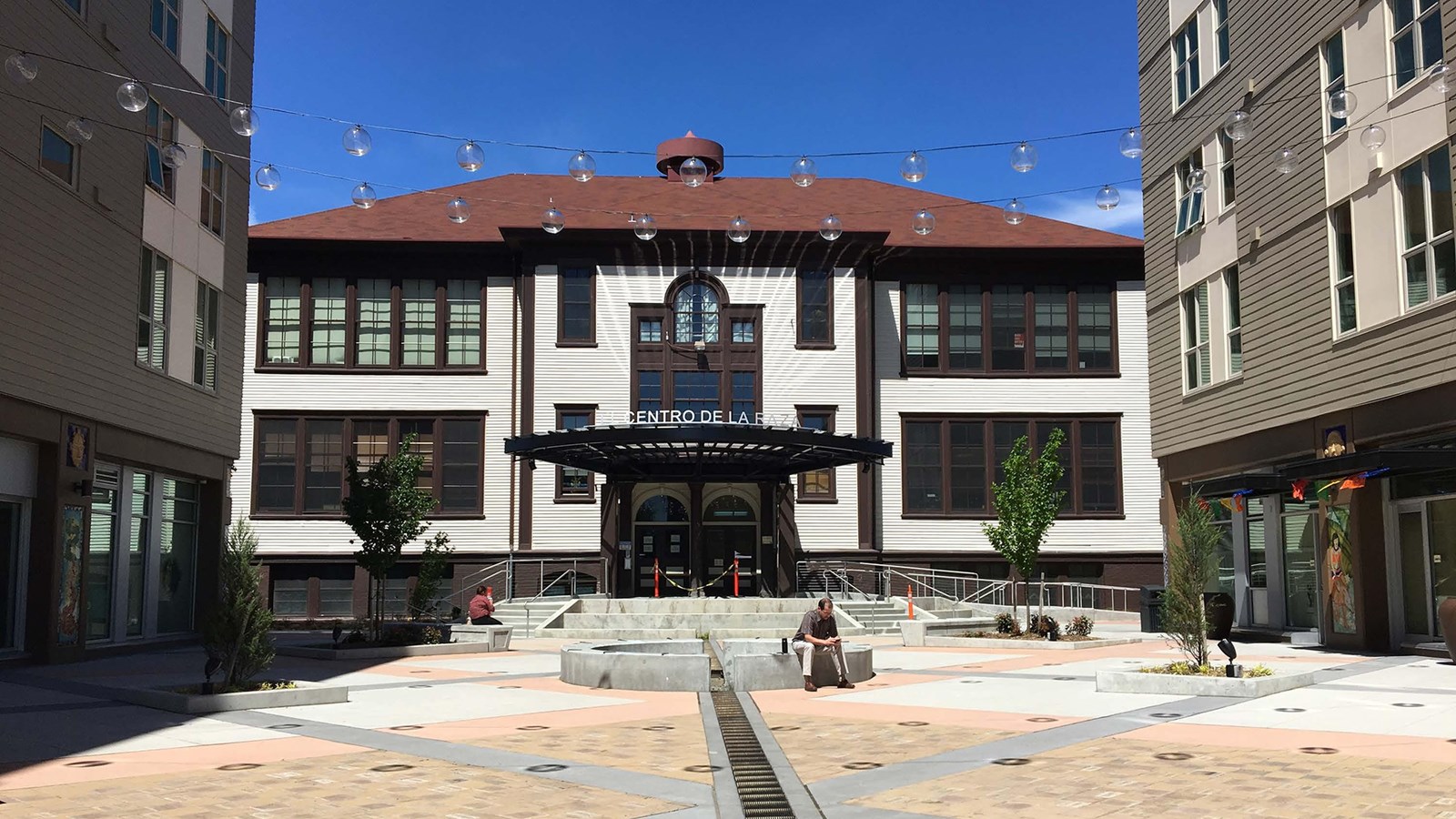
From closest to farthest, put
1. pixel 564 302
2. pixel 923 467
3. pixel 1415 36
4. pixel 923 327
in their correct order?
pixel 1415 36, pixel 564 302, pixel 923 467, pixel 923 327

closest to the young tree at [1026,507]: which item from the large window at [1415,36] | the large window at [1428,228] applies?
the large window at [1428,228]

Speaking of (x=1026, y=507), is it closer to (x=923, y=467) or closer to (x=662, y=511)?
(x=923, y=467)

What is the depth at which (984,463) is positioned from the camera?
43.2 meters

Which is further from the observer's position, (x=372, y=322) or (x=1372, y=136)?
(x=372, y=322)

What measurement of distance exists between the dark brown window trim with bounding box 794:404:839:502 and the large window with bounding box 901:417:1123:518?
2347mm

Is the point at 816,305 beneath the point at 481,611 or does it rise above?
above

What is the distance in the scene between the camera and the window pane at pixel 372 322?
4269 cm

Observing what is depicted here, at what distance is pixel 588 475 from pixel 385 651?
16880mm

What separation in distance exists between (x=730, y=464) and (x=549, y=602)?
6.86m

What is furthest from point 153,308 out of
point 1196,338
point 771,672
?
point 1196,338

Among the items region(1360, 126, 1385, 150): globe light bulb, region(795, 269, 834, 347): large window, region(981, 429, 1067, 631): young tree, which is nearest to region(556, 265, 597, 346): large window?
region(795, 269, 834, 347): large window

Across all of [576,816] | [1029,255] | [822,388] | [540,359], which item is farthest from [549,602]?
[576,816]

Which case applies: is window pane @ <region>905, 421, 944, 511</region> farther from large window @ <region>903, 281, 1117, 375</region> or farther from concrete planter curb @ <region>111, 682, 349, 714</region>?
concrete planter curb @ <region>111, 682, 349, 714</region>

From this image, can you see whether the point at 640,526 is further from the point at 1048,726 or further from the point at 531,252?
the point at 1048,726
